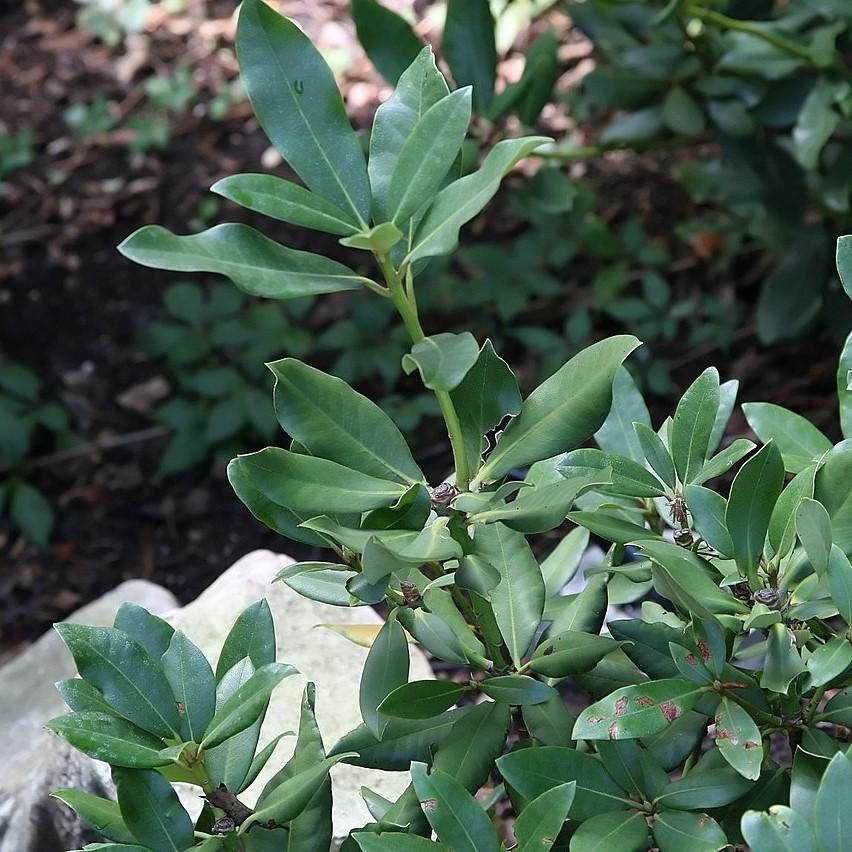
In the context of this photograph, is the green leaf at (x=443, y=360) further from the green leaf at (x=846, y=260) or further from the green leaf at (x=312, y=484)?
the green leaf at (x=846, y=260)

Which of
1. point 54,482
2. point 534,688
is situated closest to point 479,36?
point 534,688

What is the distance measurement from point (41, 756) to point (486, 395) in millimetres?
1089

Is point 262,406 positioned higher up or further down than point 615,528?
further down

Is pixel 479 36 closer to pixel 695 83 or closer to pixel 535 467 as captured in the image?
pixel 695 83

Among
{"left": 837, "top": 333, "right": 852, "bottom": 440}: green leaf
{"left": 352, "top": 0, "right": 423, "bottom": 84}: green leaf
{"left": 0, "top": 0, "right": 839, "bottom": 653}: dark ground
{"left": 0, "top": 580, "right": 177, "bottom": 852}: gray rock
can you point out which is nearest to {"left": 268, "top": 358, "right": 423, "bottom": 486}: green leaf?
{"left": 837, "top": 333, "right": 852, "bottom": 440}: green leaf

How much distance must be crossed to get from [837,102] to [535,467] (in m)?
1.27

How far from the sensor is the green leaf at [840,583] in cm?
84

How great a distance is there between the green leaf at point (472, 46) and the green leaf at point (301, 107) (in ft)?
3.64

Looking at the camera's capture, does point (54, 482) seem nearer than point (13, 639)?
No

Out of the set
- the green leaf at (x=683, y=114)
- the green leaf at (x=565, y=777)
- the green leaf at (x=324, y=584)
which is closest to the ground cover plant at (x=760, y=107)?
the green leaf at (x=683, y=114)

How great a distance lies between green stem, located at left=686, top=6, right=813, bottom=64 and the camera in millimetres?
1849

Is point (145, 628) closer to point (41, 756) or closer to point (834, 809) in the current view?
point (834, 809)

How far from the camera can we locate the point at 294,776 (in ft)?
3.11

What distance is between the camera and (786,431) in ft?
3.58
